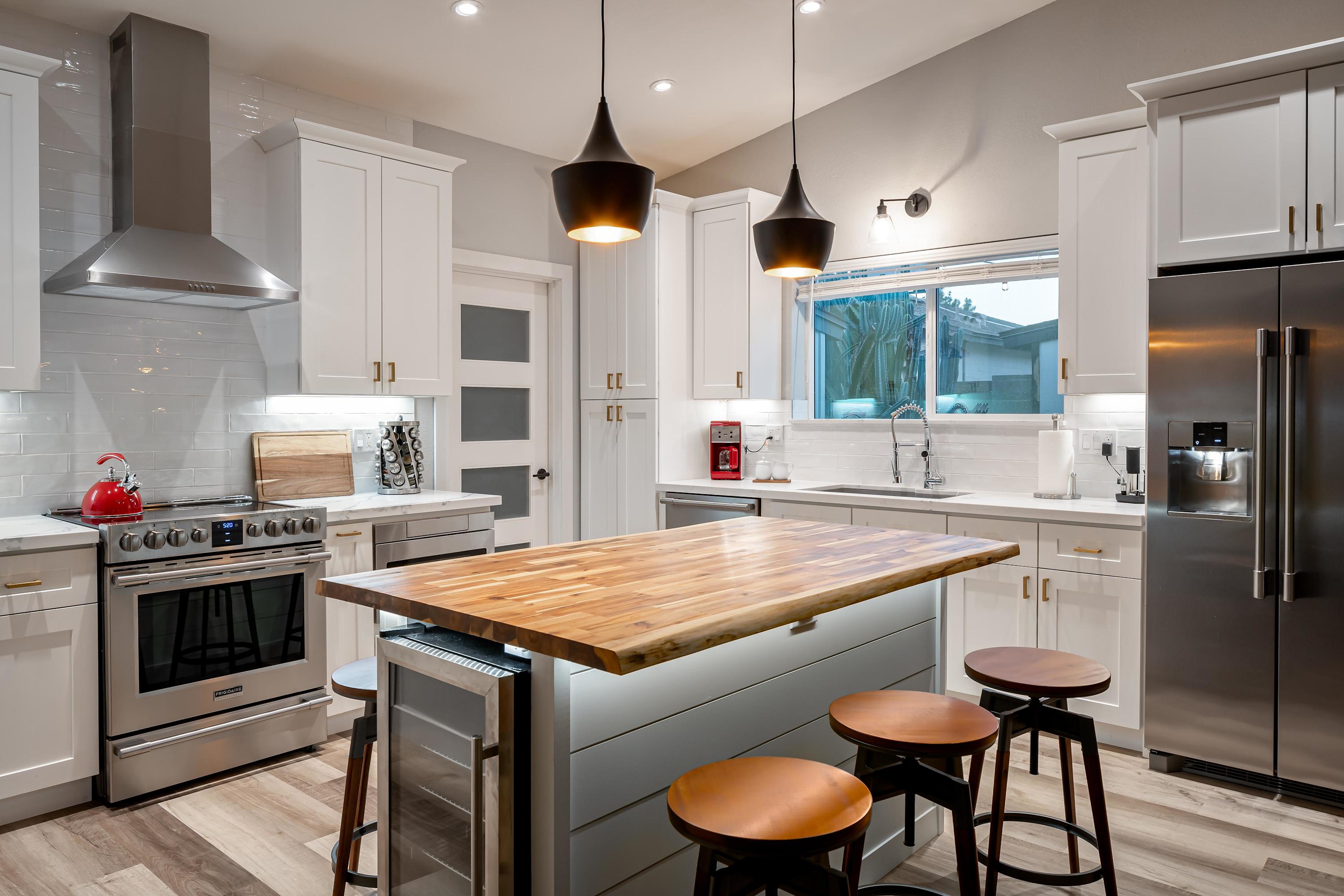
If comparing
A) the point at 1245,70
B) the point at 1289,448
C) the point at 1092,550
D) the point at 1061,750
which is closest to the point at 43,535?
the point at 1061,750

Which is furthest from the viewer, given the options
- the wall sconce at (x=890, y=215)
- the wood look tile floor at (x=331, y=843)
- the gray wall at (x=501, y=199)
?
the gray wall at (x=501, y=199)

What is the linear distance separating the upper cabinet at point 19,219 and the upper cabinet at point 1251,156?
161 inches

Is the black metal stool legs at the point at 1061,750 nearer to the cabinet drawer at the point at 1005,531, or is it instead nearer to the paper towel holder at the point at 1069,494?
the cabinet drawer at the point at 1005,531

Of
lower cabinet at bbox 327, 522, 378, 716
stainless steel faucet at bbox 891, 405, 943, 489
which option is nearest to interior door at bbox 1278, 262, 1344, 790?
stainless steel faucet at bbox 891, 405, 943, 489

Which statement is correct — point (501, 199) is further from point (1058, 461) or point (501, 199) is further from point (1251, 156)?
point (1251, 156)

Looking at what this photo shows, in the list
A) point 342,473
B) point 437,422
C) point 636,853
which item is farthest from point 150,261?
point 636,853

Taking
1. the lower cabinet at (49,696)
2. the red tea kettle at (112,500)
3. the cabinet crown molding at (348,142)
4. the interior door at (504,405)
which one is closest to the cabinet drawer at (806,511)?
the interior door at (504,405)

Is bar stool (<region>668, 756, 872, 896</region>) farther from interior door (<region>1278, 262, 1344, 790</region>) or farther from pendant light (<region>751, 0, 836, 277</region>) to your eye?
interior door (<region>1278, 262, 1344, 790</region>)

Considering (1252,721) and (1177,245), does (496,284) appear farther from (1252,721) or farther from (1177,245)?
(1252,721)

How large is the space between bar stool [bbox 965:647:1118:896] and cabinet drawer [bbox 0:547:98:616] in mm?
2929

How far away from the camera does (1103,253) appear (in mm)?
3846

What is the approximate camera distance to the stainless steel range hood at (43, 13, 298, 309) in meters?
3.39

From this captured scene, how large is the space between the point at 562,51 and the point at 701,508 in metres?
2.46

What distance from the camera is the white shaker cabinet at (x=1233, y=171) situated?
3117 mm
